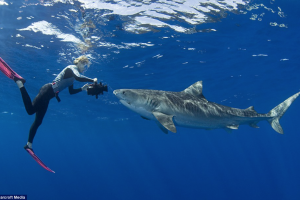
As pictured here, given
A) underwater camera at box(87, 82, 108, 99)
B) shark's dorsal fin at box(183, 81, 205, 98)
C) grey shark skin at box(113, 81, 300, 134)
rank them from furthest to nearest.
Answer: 1. shark's dorsal fin at box(183, 81, 205, 98)
2. underwater camera at box(87, 82, 108, 99)
3. grey shark skin at box(113, 81, 300, 134)

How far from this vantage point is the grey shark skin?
5543 millimetres

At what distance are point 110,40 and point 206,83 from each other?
1235 centimetres

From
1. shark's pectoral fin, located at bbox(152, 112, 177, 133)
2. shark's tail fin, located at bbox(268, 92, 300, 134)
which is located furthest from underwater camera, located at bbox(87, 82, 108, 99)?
shark's tail fin, located at bbox(268, 92, 300, 134)

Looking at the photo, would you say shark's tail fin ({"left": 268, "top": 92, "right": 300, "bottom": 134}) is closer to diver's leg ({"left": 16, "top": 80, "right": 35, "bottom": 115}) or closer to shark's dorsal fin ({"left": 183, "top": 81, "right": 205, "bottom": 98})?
shark's dorsal fin ({"left": 183, "top": 81, "right": 205, "bottom": 98})

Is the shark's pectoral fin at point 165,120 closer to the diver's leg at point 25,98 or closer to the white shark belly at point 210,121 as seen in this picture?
the white shark belly at point 210,121

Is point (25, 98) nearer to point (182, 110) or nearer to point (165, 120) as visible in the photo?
point (165, 120)

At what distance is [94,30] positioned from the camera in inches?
465

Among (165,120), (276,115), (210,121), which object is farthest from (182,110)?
(276,115)

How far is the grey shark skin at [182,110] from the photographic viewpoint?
18.2ft

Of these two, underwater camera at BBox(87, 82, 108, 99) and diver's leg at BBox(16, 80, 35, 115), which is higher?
underwater camera at BBox(87, 82, 108, 99)

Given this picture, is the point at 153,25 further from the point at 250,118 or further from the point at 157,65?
the point at 250,118

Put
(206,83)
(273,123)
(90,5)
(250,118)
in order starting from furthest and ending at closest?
(206,83) < (90,5) < (273,123) < (250,118)

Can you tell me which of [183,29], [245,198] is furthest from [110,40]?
[245,198]

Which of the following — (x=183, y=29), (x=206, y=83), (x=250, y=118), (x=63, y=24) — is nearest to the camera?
(x=250, y=118)
